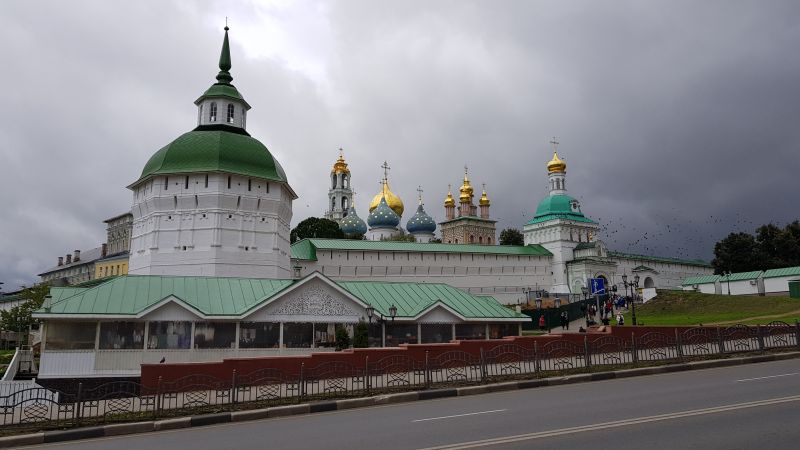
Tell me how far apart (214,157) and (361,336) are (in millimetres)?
16912

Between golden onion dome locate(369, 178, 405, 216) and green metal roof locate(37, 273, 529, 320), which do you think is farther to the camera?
golden onion dome locate(369, 178, 405, 216)

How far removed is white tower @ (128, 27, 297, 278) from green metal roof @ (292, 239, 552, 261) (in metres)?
12.6

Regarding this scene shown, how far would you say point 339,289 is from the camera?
24922 millimetres

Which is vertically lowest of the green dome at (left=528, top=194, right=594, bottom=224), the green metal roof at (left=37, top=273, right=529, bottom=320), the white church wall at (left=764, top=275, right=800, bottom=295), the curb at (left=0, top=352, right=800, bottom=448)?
the curb at (left=0, top=352, right=800, bottom=448)

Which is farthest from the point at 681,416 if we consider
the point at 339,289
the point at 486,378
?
the point at 339,289

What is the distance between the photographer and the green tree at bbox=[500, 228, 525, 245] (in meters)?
91.4

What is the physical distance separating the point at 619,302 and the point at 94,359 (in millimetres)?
36312

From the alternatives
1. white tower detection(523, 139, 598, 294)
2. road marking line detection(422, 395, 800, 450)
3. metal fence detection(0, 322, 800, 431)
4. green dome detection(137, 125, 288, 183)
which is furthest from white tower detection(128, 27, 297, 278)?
white tower detection(523, 139, 598, 294)

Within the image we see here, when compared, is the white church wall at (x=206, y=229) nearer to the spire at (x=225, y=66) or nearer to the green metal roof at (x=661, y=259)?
the spire at (x=225, y=66)

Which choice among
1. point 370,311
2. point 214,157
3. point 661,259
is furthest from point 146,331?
point 661,259

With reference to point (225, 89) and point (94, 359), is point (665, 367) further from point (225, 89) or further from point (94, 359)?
point (225, 89)

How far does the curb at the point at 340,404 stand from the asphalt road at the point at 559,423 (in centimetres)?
38

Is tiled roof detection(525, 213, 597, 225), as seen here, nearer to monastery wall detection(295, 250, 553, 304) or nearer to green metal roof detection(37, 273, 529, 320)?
monastery wall detection(295, 250, 553, 304)

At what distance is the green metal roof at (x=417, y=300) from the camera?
25891mm
